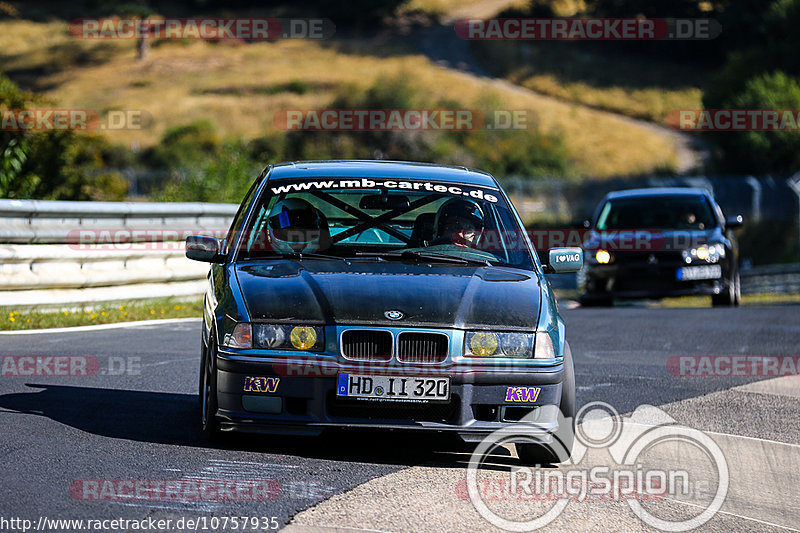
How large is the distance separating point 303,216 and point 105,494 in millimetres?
2499

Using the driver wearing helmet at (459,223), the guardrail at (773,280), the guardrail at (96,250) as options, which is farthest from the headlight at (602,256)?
the driver wearing helmet at (459,223)

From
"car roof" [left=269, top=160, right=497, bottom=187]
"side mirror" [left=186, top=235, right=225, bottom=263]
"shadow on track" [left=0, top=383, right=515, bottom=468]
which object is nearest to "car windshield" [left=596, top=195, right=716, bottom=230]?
"car roof" [left=269, top=160, right=497, bottom=187]

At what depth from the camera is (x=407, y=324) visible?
601 centimetres

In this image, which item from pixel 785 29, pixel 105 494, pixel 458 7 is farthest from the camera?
pixel 458 7

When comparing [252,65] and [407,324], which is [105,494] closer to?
[407,324]

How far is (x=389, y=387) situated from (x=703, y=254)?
1207 cm

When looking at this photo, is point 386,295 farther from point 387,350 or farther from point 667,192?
point 667,192

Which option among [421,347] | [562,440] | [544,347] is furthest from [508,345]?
[562,440]

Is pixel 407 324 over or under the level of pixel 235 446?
over

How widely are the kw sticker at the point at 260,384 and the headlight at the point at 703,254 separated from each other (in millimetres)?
12074

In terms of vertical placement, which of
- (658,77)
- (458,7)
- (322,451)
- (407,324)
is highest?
(458,7)

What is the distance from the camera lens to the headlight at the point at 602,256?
1758 centimetres

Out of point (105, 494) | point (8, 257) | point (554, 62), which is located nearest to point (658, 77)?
point (554, 62)

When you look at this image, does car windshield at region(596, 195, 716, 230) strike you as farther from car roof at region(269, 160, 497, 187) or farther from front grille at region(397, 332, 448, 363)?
front grille at region(397, 332, 448, 363)
